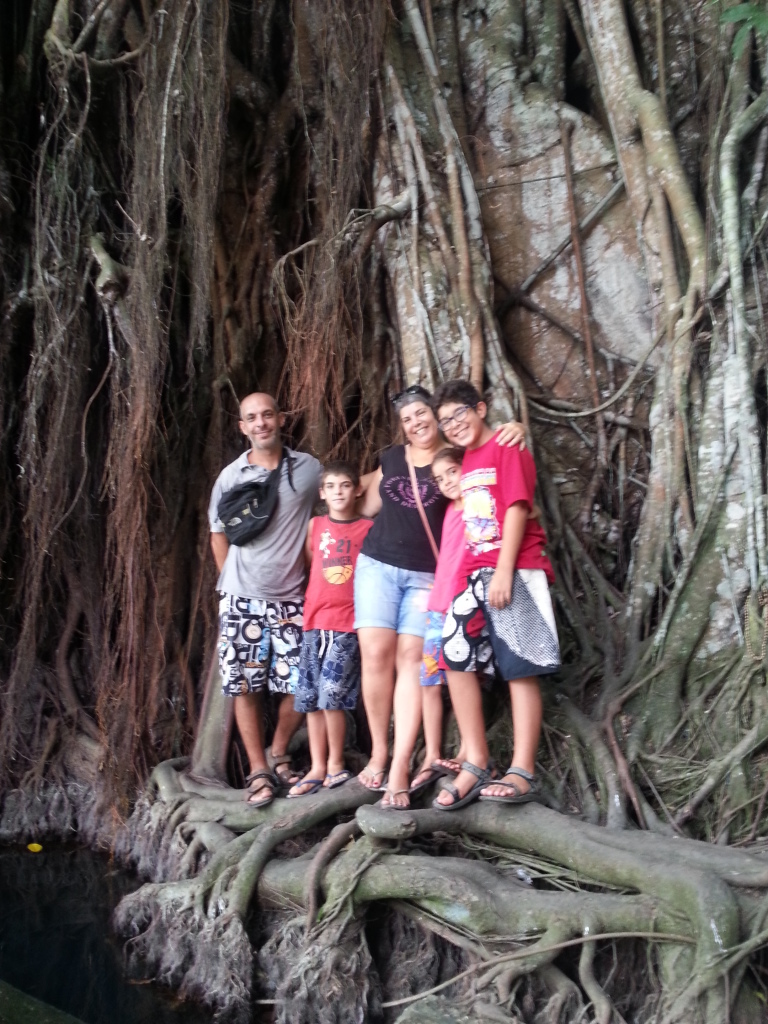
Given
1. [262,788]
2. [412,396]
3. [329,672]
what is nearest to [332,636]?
[329,672]

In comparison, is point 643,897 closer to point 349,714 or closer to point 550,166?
point 349,714

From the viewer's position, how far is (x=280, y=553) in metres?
3.68

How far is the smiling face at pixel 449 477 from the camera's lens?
3.19m

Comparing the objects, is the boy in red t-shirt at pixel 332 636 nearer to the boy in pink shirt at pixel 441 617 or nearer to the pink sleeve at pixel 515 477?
the boy in pink shirt at pixel 441 617

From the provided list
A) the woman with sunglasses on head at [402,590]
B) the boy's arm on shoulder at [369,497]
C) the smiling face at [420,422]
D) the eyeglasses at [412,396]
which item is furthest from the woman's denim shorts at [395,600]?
the eyeglasses at [412,396]

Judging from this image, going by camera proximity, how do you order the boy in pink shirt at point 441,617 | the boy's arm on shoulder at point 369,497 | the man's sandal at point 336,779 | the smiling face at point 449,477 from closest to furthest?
1. the boy in pink shirt at point 441,617
2. the smiling face at point 449,477
3. the man's sandal at point 336,779
4. the boy's arm on shoulder at point 369,497

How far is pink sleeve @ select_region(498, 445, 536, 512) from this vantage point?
3.00 m

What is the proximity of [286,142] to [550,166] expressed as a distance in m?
1.24

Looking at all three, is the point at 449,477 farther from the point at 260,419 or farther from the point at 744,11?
the point at 744,11

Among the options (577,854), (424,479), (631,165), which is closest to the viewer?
(577,854)

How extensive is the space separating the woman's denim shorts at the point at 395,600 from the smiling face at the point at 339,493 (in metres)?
0.34

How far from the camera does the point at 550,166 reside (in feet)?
14.2

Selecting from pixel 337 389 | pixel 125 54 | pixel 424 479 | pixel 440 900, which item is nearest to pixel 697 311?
pixel 424 479

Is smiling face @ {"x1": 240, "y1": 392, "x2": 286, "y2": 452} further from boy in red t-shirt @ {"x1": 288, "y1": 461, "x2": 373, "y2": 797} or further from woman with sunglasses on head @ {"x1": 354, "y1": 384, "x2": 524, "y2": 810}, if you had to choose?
woman with sunglasses on head @ {"x1": 354, "y1": 384, "x2": 524, "y2": 810}
